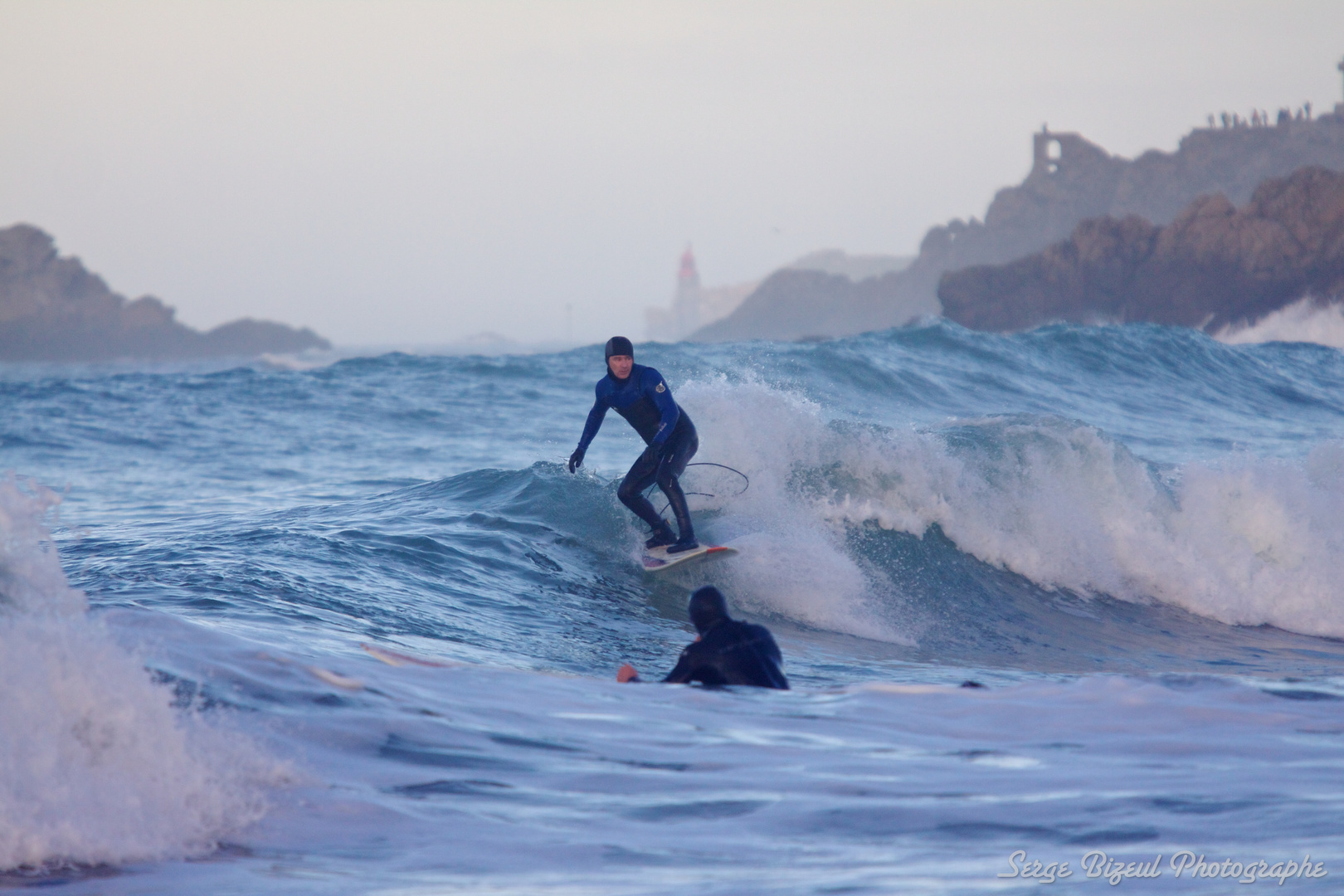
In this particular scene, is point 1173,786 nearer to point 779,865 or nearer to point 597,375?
point 779,865

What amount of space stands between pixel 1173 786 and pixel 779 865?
148 centimetres

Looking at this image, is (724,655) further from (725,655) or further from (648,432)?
(648,432)

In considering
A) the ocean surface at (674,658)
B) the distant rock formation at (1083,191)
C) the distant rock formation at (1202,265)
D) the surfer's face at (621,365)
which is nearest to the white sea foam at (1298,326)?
the distant rock formation at (1202,265)

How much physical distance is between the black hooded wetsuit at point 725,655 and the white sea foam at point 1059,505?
3869 mm

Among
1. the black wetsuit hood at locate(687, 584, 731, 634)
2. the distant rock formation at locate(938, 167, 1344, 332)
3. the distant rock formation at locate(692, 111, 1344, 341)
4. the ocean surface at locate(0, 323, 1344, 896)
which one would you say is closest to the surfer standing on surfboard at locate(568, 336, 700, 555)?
the ocean surface at locate(0, 323, 1344, 896)

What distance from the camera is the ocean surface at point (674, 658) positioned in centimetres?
298

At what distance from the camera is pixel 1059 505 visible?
1024 centimetres

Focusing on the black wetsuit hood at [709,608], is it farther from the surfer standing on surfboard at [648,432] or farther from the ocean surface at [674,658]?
the surfer standing on surfboard at [648,432]

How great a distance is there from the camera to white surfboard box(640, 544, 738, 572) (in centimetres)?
823

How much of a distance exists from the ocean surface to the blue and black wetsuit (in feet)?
2.41

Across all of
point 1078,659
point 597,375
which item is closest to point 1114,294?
point 597,375

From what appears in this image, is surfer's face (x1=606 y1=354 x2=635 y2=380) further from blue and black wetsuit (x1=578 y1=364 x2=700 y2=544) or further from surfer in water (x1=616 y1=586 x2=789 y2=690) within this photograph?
surfer in water (x1=616 y1=586 x2=789 y2=690)

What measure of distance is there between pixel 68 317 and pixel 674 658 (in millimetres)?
91627

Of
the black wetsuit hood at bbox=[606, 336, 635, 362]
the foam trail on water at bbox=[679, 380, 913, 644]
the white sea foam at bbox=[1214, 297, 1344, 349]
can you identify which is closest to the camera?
the black wetsuit hood at bbox=[606, 336, 635, 362]
